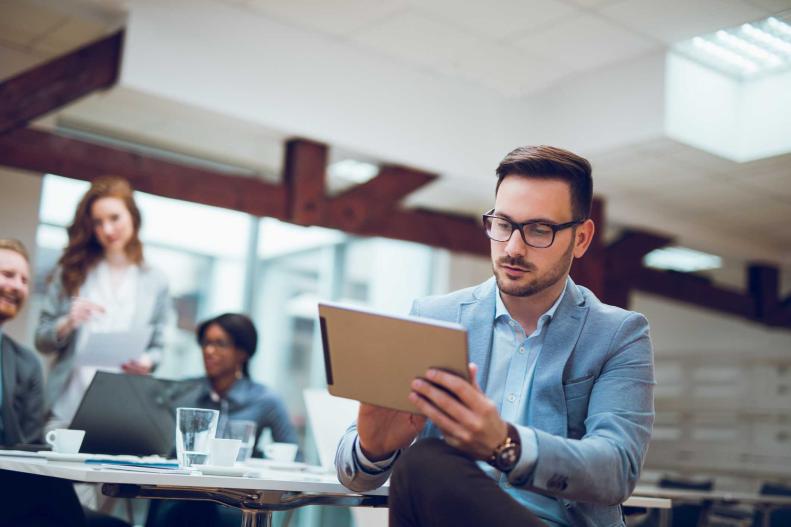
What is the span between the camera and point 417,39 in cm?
493

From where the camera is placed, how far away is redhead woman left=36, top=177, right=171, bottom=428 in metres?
3.23

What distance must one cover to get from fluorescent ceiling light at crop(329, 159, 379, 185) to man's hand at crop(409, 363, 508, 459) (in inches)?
200

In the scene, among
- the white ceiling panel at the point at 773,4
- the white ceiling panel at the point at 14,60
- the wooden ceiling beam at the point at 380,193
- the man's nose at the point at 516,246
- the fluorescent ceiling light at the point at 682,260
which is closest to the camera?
the man's nose at the point at 516,246

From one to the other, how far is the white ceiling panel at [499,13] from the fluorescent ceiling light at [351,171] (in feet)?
6.42

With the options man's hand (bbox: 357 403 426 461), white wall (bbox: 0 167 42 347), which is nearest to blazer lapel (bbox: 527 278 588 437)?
man's hand (bbox: 357 403 426 461)

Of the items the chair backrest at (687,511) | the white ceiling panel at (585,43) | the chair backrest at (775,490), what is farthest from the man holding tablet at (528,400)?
the chair backrest at (775,490)

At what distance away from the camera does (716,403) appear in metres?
9.05

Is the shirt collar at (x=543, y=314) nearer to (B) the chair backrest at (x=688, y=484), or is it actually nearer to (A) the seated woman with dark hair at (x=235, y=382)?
(A) the seated woman with dark hair at (x=235, y=382)

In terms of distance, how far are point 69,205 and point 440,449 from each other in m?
5.24

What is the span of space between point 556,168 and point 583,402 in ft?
1.48

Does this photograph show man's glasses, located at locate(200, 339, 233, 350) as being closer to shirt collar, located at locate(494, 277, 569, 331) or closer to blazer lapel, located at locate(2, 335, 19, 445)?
blazer lapel, located at locate(2, 335, 19, 445)

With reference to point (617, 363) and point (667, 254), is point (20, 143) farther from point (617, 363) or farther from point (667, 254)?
point (667, 254)

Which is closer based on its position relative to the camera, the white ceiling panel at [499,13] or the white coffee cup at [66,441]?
the white coffee cup at [66,441]

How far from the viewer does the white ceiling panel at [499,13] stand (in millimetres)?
4402
